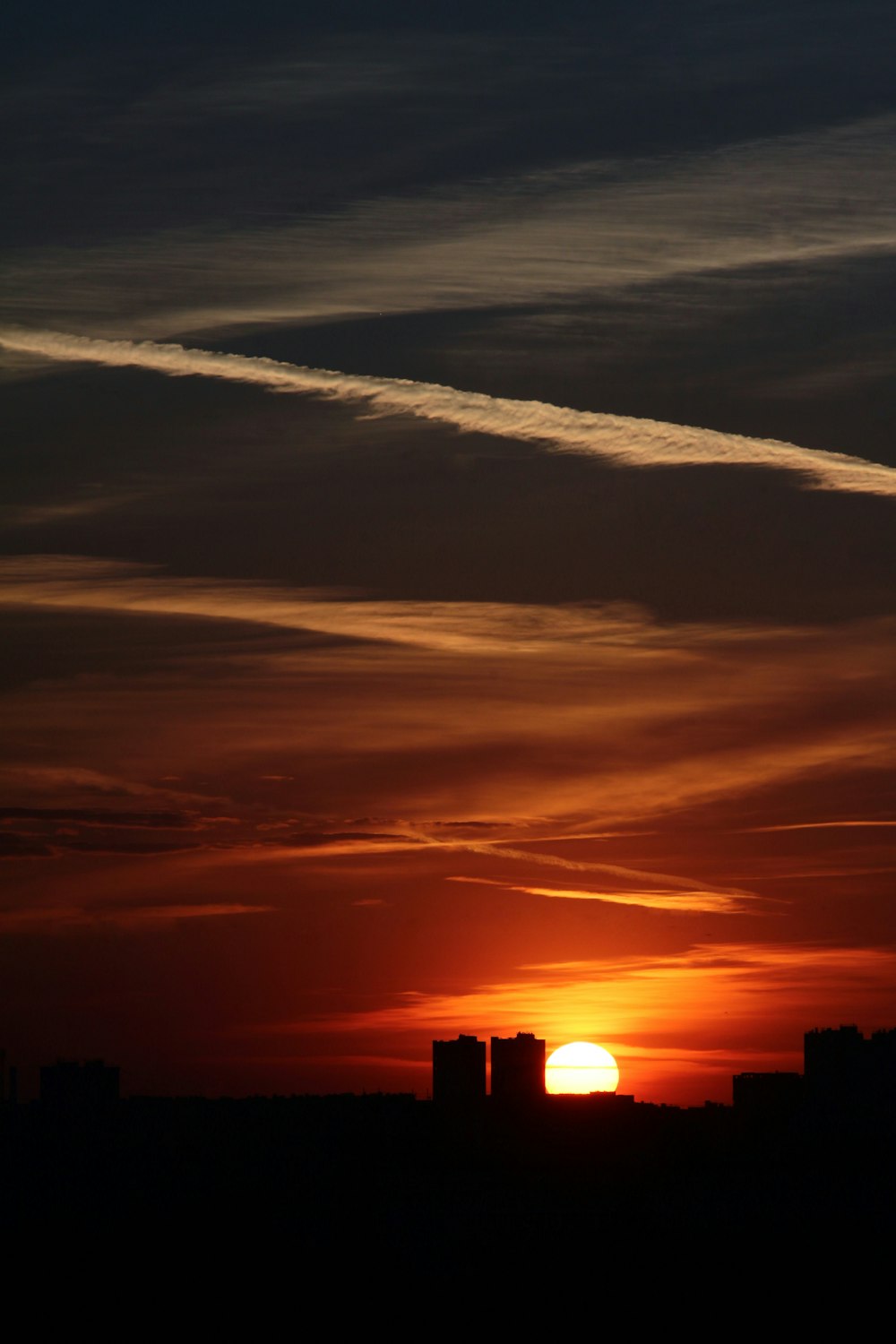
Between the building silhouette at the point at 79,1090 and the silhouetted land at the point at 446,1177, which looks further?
the building silhouette at the point at 79,1090

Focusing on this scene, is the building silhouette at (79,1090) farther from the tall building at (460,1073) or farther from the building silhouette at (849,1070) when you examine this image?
the building silhouette at (849,1070)

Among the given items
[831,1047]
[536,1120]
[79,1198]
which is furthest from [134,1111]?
[831,1047]

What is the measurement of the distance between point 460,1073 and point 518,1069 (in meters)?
4.53

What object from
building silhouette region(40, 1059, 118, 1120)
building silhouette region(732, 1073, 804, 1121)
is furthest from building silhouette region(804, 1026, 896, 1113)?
building silhouette region(40, 1059, 118, 1120)

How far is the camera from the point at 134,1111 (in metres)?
148


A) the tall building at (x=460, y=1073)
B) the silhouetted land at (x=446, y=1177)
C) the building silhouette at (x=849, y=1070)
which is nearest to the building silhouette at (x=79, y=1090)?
the silhouetted land at (x=446, y=1177)

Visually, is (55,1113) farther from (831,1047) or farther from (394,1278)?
(831,1047)

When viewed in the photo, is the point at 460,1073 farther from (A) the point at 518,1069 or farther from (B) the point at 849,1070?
(B) the point at 849,1070

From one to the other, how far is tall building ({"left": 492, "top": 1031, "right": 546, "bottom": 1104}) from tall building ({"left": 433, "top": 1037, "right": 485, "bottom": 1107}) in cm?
124

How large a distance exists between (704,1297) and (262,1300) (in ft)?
80.2

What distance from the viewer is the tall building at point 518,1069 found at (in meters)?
161

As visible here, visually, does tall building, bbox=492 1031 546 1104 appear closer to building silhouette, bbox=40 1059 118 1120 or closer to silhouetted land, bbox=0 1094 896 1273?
silhouetted land, bbox=0 1094 896 1273

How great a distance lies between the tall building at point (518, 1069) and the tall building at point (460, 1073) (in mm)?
1244

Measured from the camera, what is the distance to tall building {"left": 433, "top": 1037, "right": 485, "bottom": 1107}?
16012cm
